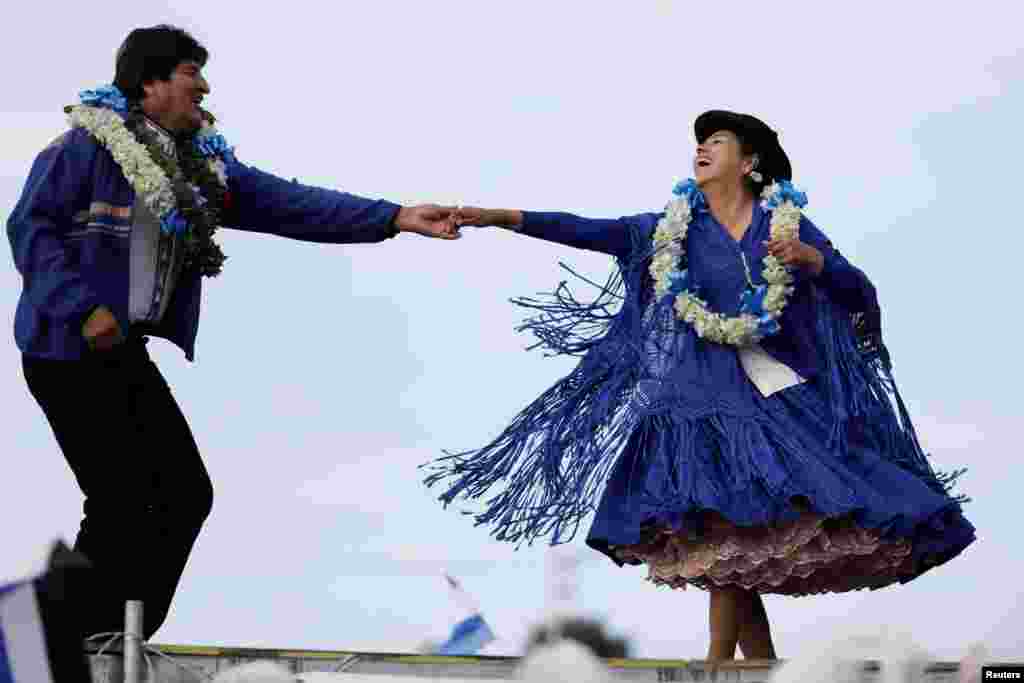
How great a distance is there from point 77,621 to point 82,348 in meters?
2.49

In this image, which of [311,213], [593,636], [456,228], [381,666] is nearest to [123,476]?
[381,666]

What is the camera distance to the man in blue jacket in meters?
5.66

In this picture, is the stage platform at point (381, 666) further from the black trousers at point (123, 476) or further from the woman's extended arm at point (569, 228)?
the woman's extended arm at point (569, 228)

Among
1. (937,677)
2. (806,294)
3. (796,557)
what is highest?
(806,294)

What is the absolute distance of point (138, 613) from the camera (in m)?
4.86

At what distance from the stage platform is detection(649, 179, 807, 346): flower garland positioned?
1748 millimetres

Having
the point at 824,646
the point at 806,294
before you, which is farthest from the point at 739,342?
the point at 824,646

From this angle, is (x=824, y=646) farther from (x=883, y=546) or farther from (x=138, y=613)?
(x=883, y=546)

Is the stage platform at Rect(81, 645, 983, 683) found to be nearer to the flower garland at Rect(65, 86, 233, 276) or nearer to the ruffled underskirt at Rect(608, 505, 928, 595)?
the ruffled underskirt at Rect(608, 505, 928, 595)

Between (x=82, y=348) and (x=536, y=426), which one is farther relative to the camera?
(x=536, y=426)

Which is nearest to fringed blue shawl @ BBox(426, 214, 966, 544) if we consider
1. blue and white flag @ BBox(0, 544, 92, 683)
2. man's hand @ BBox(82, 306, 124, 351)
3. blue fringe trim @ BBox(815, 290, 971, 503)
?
blue fringe trim @ BBox(815, 290, 971, 503)

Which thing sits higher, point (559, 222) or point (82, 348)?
point (559, 222)

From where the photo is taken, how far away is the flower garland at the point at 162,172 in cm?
581

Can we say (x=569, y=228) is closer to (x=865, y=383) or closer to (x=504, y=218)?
(x=504, y=218)
